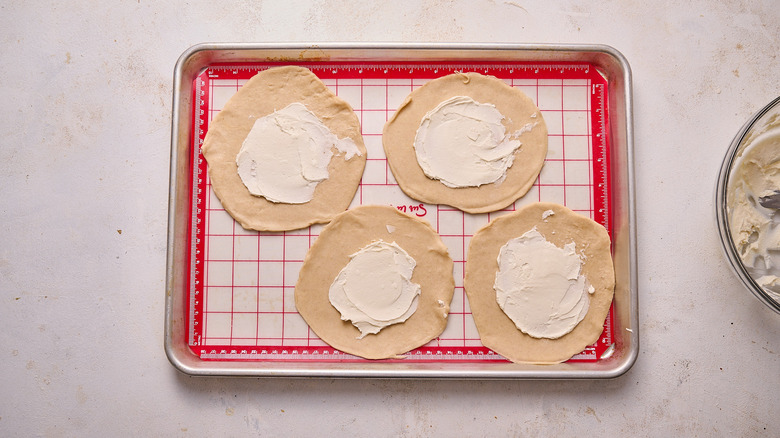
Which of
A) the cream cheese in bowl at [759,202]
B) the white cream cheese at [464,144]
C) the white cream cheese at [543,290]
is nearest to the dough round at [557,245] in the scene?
the white cream cheese at [543,290]

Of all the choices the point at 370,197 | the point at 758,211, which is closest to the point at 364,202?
the point at 370,197

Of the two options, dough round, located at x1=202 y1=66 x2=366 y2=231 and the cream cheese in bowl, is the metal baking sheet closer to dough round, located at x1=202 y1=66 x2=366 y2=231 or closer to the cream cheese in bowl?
dough round, located at x1=202 y1=66 x2=366 y2=231

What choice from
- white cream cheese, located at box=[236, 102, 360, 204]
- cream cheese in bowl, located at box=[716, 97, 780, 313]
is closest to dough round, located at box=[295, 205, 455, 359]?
white cream cheese, located at box=[236, 102, 360, 204]

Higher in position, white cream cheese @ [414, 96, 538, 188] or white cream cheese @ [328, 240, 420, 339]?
white cream cheese @ [414, 96, 538, 188]

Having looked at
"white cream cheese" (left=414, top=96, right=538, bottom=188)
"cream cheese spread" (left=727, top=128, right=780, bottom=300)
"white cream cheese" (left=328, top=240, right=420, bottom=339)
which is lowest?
"white cream cheese" (left=328, top=240, right=420, bottom=339)

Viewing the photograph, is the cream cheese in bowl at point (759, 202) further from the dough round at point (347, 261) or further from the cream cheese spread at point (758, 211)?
the dough round at point (347, 261)
